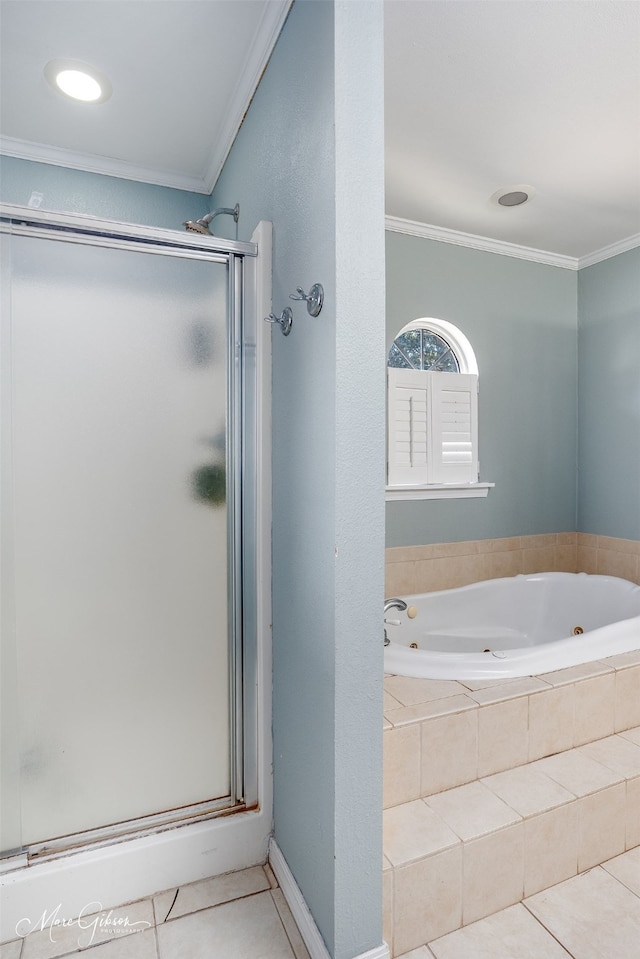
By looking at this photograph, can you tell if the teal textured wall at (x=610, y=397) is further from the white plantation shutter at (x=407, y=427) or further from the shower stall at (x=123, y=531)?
the shower stall at (x=123, y=531)

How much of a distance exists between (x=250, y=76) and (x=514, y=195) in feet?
4.90

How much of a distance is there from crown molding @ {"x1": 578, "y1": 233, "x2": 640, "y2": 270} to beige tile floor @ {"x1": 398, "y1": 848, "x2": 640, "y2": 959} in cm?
312

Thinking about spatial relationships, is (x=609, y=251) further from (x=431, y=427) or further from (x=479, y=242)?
(x=431, y=427)

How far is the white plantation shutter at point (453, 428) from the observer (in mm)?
3047

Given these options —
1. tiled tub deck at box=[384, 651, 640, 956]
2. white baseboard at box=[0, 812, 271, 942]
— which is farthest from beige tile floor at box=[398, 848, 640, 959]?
white baseboard at box=[0, 812, 271, 942]

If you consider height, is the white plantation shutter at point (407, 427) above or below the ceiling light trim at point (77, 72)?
below

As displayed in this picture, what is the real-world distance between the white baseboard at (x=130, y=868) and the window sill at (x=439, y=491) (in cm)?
175

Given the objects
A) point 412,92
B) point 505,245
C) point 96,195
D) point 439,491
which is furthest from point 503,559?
point 96,195

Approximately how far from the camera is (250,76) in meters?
1.75

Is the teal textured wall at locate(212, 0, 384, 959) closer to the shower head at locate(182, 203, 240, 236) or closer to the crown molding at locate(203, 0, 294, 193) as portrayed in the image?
the crown molding at locate(203, 0, 294, 193)

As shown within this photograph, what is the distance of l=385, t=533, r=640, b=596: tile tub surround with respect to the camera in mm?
3010

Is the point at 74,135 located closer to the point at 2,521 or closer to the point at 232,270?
the point at 232,270

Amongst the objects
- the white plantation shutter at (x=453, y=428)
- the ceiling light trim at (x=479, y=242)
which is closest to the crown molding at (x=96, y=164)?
the ceiling light trim at (x=479, y=242)

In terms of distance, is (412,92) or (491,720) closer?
(491,720)
